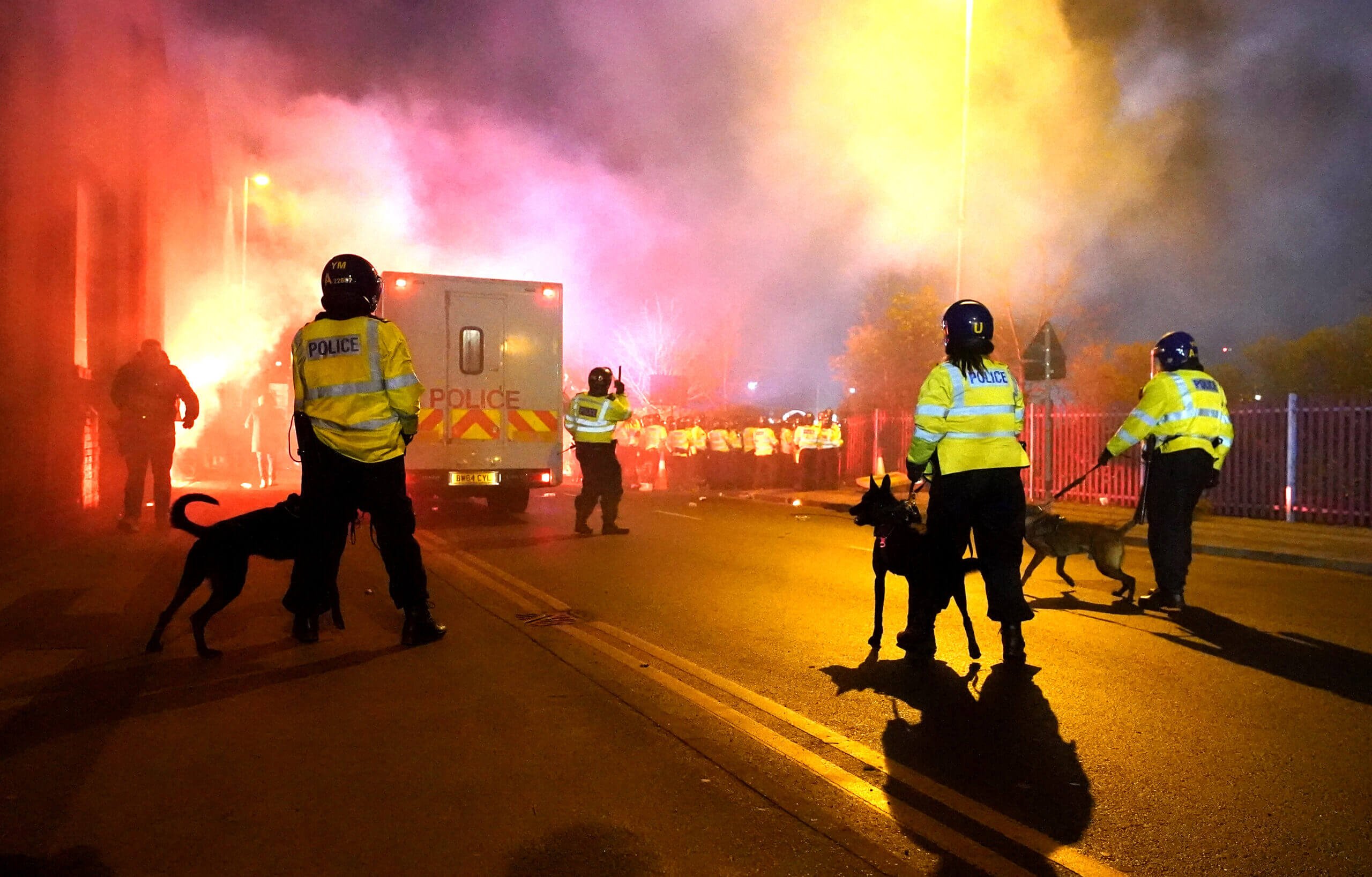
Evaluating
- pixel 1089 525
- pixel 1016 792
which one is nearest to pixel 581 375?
pixel 1089 525

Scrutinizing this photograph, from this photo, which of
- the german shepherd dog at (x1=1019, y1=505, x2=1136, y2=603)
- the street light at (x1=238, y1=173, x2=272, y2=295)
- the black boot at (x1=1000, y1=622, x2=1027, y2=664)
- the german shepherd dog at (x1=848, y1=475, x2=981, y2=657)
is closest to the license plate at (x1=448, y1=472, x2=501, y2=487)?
the german shepherd dog at (x1=1019, y1=505, x2=1136, y2=603)

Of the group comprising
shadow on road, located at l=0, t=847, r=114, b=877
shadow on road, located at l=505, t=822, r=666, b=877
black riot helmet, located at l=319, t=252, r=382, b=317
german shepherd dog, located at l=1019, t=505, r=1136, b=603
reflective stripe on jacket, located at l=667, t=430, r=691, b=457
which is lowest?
shadow on road, located at l=0, t=847, r=114, b=877

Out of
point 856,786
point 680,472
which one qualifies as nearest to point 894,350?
point 680,472

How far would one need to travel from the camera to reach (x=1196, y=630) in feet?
19.6

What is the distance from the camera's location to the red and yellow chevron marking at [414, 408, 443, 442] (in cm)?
1204

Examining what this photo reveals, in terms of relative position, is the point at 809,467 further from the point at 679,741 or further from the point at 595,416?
the point at 679,741

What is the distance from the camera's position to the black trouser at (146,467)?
34.8 ft

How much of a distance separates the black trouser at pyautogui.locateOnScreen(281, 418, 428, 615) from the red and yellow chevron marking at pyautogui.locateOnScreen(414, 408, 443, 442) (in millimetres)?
6649

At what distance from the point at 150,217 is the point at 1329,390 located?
100 feet

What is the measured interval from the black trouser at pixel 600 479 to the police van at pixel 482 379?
1.99m

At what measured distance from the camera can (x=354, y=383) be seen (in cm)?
521

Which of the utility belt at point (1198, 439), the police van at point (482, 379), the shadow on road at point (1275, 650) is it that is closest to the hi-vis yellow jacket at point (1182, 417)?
the utility belt at point (1198, 439)

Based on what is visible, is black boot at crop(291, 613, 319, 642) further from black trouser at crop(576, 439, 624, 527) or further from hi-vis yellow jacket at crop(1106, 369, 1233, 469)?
black trouser at crop(576, 439, 624, 527)

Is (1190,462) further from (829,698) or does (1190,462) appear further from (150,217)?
(150,217)
